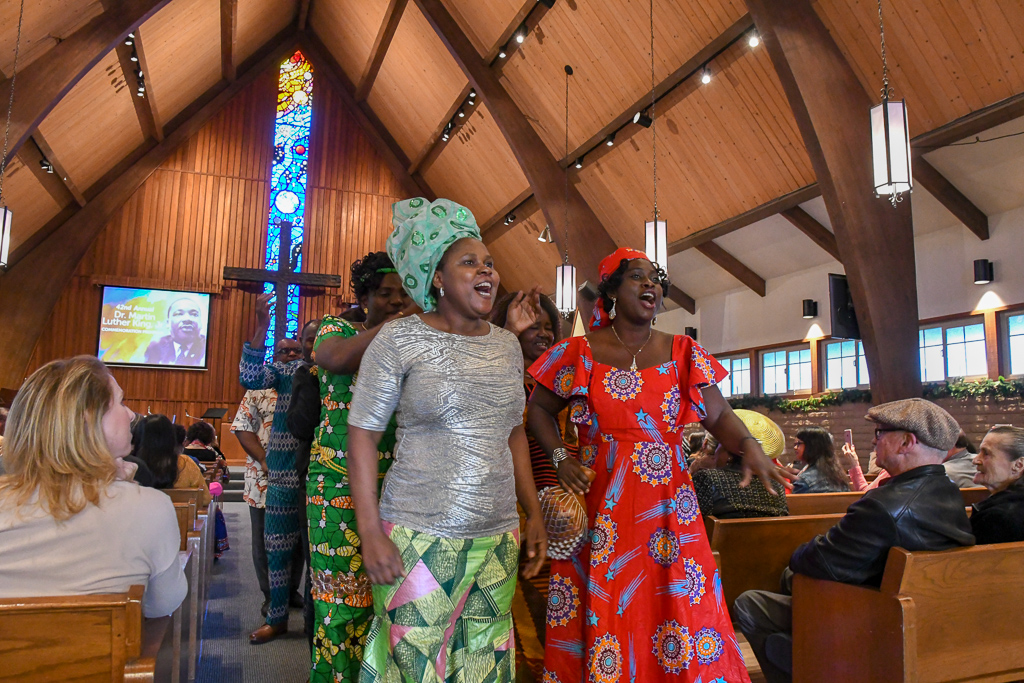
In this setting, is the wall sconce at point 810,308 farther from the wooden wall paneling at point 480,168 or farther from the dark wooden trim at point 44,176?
the dark wooden trim at point 44,176

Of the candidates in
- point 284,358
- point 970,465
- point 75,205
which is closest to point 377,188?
point 75,205

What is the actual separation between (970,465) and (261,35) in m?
12.6

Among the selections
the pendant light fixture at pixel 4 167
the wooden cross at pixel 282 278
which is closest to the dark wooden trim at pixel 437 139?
the wooden cross at pixel 282 278

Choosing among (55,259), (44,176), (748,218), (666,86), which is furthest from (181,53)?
(748,218)

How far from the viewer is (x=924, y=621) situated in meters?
1.96

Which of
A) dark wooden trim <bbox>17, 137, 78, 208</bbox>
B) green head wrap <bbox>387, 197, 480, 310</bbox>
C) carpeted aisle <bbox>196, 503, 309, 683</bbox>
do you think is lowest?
carpeted aisle <bbox>196, 503, 309, 683</bbox>

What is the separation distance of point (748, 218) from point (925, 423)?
694 centimetres

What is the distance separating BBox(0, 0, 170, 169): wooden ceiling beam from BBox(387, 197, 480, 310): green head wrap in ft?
23.0

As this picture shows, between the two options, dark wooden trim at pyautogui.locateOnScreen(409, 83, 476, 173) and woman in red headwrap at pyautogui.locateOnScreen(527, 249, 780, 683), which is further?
dark wooden trim at pyautogui.locateOnScreen(409, 83, 476, 173)

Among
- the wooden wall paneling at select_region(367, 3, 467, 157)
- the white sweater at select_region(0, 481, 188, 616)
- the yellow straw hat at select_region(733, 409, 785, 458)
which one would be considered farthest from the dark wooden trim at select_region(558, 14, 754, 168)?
the white sweater at select_region(0, 481, 188, 616)

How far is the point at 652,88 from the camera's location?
809cm

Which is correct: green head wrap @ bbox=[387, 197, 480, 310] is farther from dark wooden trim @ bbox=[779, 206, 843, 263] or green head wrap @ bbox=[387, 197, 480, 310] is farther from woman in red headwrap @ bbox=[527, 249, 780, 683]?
dark wooden trim @ bbox=[779, 206, 843, 263]

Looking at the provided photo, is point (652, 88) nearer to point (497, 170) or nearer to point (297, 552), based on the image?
point (497, 170)

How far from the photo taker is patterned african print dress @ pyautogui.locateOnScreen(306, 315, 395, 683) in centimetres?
185
